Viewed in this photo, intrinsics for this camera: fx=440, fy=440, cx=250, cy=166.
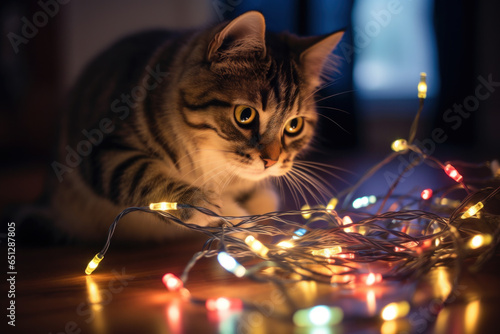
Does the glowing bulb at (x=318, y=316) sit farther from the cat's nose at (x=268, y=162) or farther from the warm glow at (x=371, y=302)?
the cat's nose at (x=268, y=162)

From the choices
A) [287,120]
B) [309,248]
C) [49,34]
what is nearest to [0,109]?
[49,34]

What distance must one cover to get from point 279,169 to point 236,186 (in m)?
0.19

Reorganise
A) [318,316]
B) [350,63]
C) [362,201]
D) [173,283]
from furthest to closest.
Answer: [350,63] → [362,201] → [173,283] → [318,316]

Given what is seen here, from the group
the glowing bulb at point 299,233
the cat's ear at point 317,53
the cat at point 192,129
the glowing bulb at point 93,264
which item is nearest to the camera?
the glowing bulb at point 93,264

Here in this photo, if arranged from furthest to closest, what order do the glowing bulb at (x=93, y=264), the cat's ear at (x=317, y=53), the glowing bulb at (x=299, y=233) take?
1. the cat's ear at (x=317, y=53)
2. the glowing bulb at (x=299, y=233)
3. the glowing bulb at (x=93, y=264)

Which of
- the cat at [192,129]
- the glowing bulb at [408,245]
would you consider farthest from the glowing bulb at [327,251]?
the cat at [192,129]

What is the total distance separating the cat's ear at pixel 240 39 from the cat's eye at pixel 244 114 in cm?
14

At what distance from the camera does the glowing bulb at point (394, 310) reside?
0.61 metres

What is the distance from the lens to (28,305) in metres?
0.73

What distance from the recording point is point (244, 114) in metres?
1.08

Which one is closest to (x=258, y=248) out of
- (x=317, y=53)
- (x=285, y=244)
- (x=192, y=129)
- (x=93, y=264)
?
(x=285, y=244)

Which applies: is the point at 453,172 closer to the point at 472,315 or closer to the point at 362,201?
the point at 362,201

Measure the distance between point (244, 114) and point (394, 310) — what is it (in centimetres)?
61

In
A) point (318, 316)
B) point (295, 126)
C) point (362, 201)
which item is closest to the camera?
point (318, 316)
